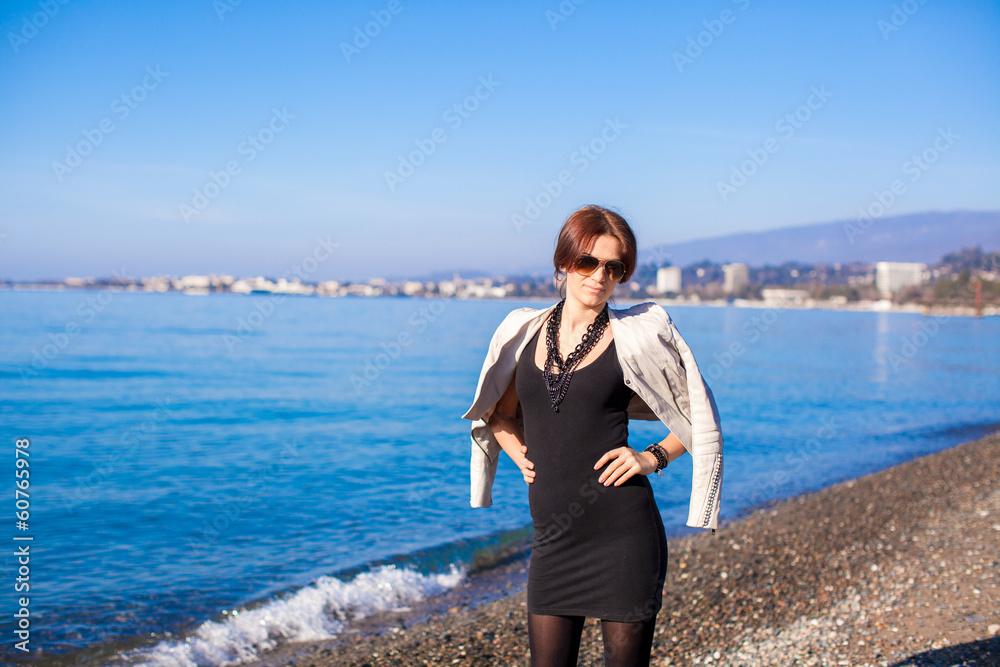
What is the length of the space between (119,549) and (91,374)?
71.6ft

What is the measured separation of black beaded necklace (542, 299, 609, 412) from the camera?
2479 mm

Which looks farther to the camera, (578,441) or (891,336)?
(891,336)

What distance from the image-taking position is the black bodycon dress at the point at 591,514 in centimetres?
243

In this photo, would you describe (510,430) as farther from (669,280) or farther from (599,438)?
(669,280)

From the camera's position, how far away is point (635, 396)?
8.38 feet

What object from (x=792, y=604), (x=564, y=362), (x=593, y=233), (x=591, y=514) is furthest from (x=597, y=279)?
(x=792, y=604)

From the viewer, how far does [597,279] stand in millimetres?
2496

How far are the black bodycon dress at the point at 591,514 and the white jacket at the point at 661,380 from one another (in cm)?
8

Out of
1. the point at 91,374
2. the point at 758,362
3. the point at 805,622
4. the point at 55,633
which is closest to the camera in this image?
the point at 805,622

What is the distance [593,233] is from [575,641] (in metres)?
1.40

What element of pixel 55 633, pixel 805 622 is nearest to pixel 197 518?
pixel 55 633

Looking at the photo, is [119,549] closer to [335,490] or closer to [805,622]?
[335,490]

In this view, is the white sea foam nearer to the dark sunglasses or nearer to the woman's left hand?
the woman's left hand

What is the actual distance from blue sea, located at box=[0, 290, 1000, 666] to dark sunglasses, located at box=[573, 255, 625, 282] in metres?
4.89
